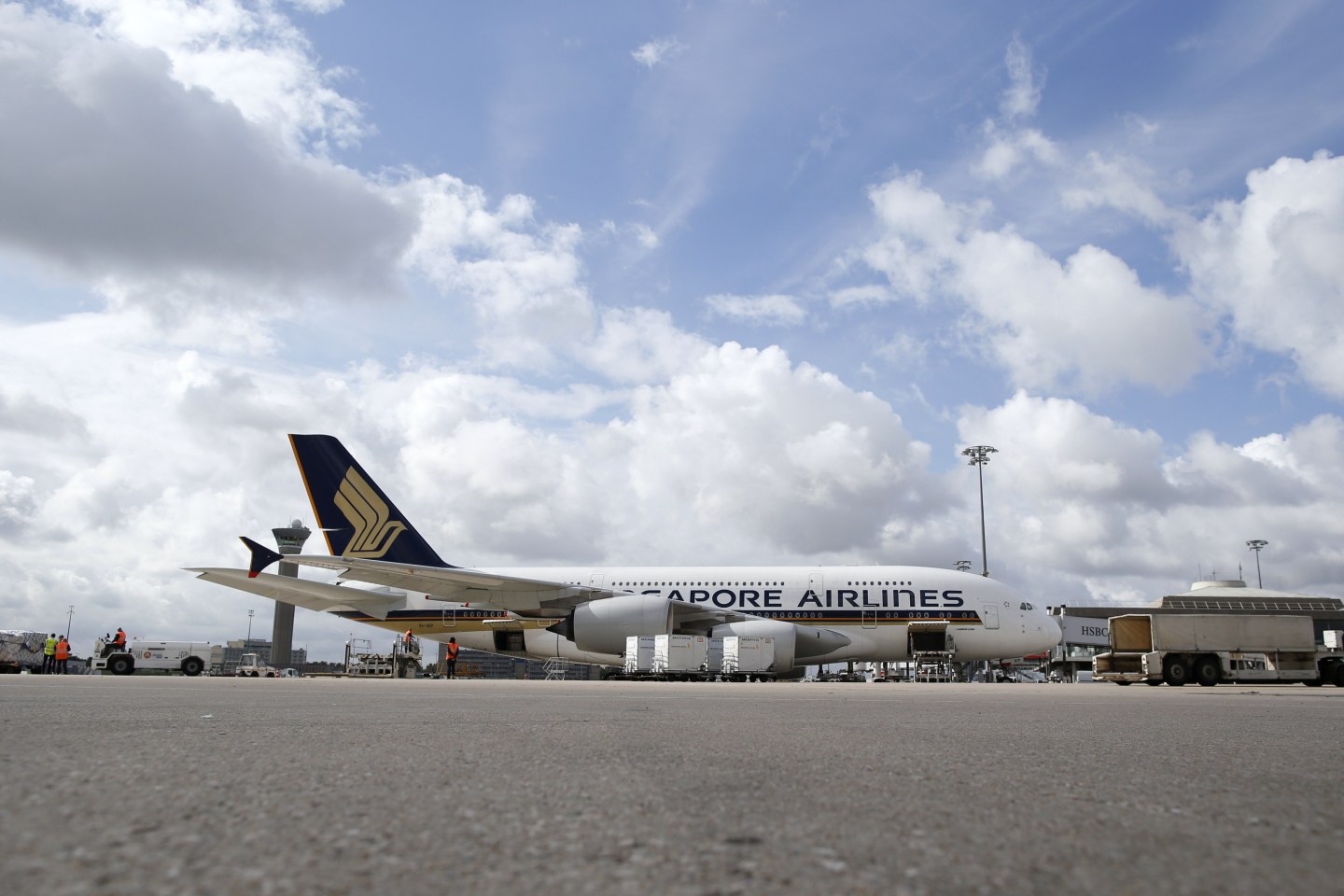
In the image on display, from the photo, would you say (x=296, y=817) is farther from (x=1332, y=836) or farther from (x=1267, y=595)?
(x=1267, y=595)

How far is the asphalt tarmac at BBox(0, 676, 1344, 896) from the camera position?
1816 millimetres

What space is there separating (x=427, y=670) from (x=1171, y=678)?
33.8m

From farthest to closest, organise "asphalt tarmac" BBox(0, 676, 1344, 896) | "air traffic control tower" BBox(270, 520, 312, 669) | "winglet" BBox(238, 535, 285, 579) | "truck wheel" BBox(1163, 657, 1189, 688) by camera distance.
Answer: "air traffic control tower" BBox(270, 520, 312, 669) < "truck wheel" BBox(1163, 657, 1189, 688) < "winglet" BBox(238, 535, 285, 579) < "asphalt tarmac" BBox(0, 676, 1344, 896)

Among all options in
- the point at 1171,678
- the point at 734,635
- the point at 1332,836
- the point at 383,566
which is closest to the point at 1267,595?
the point at 1171,678

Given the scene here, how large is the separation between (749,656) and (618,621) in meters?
3.72

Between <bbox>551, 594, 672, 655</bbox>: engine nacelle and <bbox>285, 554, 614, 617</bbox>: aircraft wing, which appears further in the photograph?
<bbox>285, 554, 614, 617</bbox>: aircraft wing

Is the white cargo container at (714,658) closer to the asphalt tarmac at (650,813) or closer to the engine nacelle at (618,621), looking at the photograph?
the engine nacelle at (618,621)

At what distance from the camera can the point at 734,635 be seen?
2562cm

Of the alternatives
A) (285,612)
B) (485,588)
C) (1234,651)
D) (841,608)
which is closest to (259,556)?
(485,588)

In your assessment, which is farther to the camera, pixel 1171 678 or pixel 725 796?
pixel 1171 678

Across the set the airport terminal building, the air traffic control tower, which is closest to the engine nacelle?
the airport terminal building

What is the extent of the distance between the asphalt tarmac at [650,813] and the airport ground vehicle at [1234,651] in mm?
22696

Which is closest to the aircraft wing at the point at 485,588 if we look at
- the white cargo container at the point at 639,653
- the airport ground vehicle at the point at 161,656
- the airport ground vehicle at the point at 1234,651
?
the white cargo container at the point at 639,653

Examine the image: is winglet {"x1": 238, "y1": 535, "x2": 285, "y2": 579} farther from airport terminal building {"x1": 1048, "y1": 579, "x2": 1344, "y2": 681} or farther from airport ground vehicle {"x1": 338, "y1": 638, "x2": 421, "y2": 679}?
airport terminal building {"x1": 1048, "y1": 579, "x2": 1344, "y2": 681}
